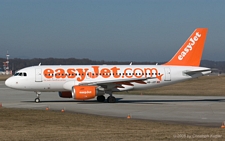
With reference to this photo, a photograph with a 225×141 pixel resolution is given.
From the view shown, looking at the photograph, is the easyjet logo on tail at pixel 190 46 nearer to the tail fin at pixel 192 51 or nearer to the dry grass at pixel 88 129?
the tail fin at pixel 192 51

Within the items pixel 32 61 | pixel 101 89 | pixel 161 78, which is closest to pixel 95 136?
pixel 101 89

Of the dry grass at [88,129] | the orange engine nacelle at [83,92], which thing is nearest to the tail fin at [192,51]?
the orange engine nacelle at [83,92]

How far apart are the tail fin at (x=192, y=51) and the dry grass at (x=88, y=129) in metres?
16.7

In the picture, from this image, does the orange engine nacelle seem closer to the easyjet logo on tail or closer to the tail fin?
the tail fin

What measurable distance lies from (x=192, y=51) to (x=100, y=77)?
8759 mm

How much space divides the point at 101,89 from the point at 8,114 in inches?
440

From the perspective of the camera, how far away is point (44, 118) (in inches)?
925

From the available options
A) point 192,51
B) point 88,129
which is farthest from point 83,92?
point 88,129

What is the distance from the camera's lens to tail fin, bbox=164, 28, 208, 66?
38.6 metres

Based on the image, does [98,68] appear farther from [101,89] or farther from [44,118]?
[44,118]

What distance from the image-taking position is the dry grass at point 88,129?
52.2 feet

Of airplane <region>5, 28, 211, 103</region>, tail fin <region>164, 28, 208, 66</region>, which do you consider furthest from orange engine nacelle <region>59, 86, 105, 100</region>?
tail fin <region>164, 28, 208, 66</region>

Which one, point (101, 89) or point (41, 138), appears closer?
point (41, 138)

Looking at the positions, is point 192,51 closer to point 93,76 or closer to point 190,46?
point 190,46
